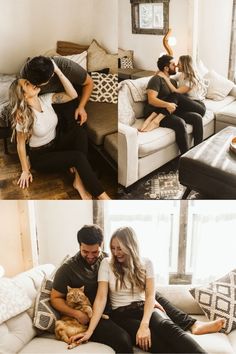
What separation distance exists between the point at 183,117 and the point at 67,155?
53 cm

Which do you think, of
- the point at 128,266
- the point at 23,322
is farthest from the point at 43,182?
the point at 23,322

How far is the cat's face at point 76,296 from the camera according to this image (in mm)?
2305

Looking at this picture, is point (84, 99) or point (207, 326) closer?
point (84, 99)

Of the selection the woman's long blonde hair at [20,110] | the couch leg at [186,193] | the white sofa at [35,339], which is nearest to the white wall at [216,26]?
the couch leg at [186,193]

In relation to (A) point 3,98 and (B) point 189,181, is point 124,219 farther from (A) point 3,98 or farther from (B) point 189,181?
(A) point 3,98

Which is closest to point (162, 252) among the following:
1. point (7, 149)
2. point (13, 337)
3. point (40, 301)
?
point (40, 301)

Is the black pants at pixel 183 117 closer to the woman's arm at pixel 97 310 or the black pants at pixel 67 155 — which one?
the black pants at pixel 67 155

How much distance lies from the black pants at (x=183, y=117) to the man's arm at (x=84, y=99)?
0.84ft

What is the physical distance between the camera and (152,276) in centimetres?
233

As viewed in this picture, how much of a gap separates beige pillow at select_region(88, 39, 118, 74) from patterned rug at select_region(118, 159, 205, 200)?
0.48 metres

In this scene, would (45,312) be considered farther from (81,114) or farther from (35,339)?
(81,114)

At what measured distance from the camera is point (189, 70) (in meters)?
1.84

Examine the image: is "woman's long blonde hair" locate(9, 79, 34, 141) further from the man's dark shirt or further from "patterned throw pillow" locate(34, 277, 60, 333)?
"patterned throw pillow" locate(34, 277, 60, 333)

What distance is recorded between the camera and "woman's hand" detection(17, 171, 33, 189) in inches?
76.0
